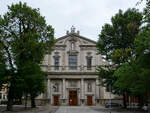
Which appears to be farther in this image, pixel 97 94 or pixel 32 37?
pixel 97 94

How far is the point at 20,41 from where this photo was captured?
93.3 ft

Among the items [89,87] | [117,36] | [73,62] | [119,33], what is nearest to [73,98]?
[89,87]

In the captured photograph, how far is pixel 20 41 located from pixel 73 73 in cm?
2458

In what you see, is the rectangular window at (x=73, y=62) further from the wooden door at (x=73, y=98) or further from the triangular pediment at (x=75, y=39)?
the wooden door at (x=73, y=98)

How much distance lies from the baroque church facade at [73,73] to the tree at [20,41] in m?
20.7

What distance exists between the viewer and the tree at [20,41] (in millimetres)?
28297

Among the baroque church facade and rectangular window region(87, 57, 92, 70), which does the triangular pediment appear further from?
rectangular window region(87, 57, 92, 70)

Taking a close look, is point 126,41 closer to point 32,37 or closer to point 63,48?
point 32,37

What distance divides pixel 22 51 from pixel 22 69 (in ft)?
6.88

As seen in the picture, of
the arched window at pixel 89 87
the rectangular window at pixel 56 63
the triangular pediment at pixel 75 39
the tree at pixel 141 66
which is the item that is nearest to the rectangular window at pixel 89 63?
the arched window at pixel 89 87

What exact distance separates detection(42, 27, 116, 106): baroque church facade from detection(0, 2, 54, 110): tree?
20.7 metres

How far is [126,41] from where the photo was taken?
34219mm

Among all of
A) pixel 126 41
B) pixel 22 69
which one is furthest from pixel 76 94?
pixel 22 69

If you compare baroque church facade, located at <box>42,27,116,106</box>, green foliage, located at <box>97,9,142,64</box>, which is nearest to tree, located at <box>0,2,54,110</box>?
green foliage, located at <box>97,9,142,64</box>
